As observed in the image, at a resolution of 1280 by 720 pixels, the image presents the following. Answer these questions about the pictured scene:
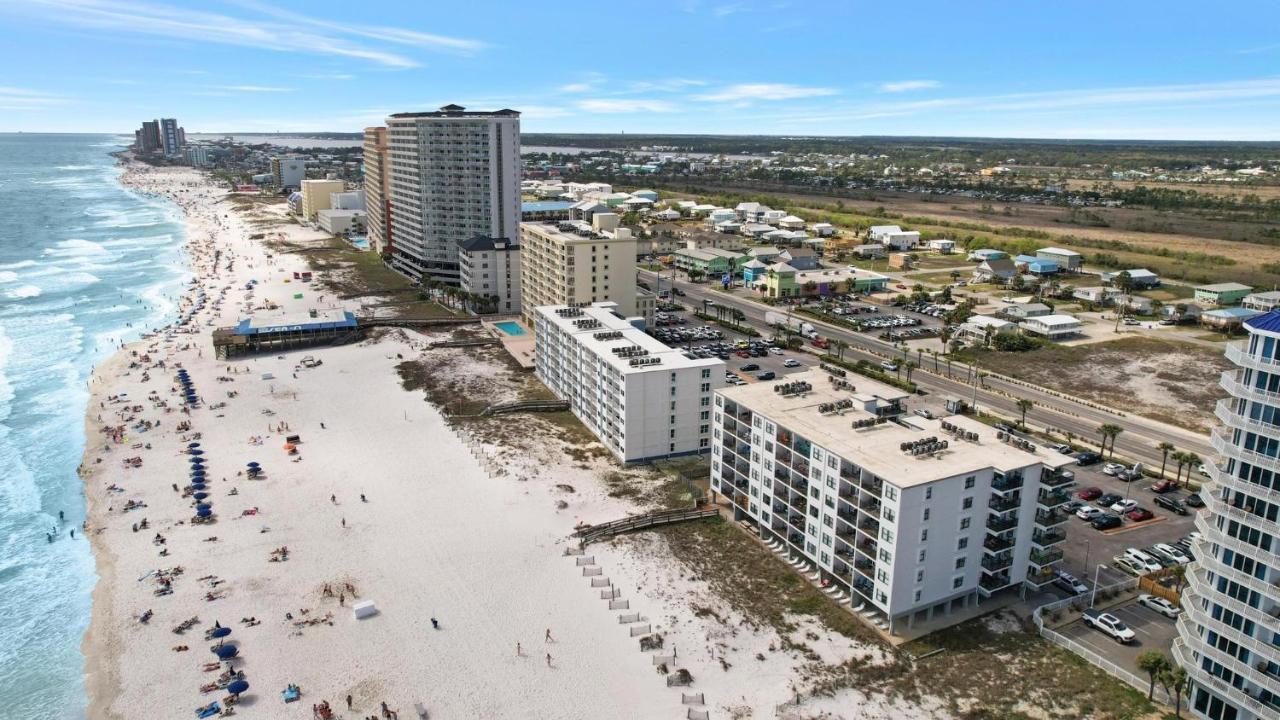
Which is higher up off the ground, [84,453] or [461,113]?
[461,113]

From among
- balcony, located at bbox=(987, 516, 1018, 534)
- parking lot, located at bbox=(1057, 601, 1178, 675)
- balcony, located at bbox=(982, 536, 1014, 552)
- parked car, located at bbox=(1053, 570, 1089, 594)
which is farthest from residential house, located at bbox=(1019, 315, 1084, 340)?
balcony, located at bbox=(987, 516, 1018, 534)

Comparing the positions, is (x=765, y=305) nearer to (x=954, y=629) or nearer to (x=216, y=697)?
(x=954, y=629)

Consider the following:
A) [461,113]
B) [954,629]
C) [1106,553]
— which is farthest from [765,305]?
[954,629]

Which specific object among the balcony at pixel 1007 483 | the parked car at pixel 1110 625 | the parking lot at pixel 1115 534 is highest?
the balcony at pixel 1007 483

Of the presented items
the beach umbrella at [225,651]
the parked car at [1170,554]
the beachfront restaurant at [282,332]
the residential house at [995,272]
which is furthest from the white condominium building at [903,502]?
the residential house at [995,272]

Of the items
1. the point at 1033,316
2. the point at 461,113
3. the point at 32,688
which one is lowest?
the point at 32,688

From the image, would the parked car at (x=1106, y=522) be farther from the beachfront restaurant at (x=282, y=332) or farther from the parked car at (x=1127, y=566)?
the beachfront restaurant at (x=282, y=332)

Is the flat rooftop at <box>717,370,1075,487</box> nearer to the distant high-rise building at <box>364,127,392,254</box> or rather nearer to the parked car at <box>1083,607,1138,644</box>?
the parked car at <box>1083,607,1138,644</box>
